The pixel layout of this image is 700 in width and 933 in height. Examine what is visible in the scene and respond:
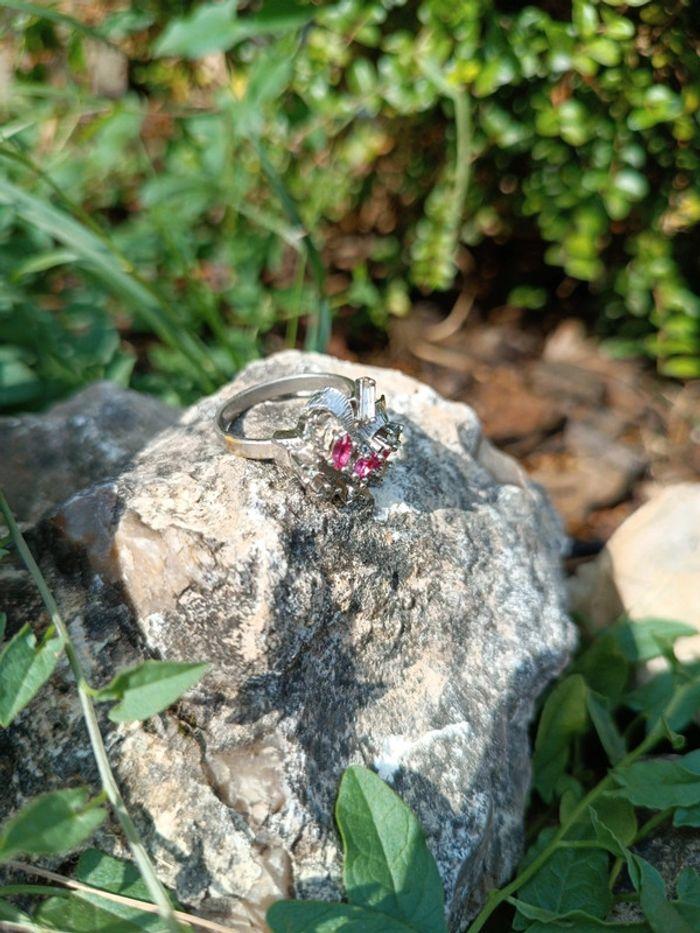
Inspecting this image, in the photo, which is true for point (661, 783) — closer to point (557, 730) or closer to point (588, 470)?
point (557, 730)

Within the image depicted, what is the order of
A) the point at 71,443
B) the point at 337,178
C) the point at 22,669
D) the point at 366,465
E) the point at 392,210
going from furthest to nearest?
the point at 392,210, the point at 337,178, the point at 71,443, the point at 366,465, the point at 22,669

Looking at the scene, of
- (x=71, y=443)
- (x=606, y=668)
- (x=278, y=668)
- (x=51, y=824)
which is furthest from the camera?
(x=71, y=443)

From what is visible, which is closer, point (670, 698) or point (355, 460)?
point (355, 460)

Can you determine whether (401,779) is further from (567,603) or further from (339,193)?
(339,193)

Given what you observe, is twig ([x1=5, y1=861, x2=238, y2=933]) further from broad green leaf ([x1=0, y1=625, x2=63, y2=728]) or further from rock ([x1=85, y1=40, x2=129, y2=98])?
rock ([x1=85, y1=40, x2=129, y2=98])

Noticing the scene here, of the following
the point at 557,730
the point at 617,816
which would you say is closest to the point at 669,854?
the point at 617,816

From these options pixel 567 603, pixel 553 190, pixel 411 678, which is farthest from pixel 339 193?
pixel 411 678

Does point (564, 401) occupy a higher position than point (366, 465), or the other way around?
point (366, 465)

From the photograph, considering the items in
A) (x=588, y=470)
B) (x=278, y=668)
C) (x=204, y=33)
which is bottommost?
(x=588, y=470)
